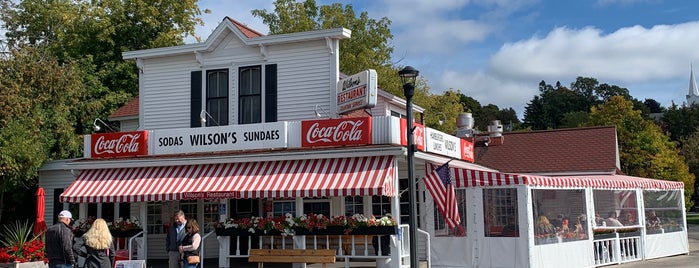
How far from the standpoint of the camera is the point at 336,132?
1728cm

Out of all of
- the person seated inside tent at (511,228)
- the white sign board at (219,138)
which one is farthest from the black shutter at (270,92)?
the person seated inside tent at (511,228)

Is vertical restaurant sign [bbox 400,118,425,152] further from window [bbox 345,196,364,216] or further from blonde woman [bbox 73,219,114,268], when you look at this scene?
blonde woman [bbox 73,219,114,268]

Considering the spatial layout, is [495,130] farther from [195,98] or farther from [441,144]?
[195,98]

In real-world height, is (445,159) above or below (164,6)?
below

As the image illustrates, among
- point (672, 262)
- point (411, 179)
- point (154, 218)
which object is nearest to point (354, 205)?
point (154, 218)

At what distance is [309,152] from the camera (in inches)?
687

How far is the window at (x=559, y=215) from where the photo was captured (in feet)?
54.7

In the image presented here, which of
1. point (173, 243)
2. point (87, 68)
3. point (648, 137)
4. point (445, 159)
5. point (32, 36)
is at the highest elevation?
point (32, 36)

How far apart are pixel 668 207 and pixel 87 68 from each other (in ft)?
→ 78.8

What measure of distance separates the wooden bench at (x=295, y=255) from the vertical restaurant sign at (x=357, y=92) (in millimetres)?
4026

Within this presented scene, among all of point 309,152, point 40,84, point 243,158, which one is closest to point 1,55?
point 40,84

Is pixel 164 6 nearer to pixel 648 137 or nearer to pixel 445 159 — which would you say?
pixel 445 159

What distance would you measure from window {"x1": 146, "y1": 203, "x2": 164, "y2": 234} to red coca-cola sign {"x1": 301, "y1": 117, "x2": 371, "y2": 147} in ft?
21.9

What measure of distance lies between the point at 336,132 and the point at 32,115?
13.4m
